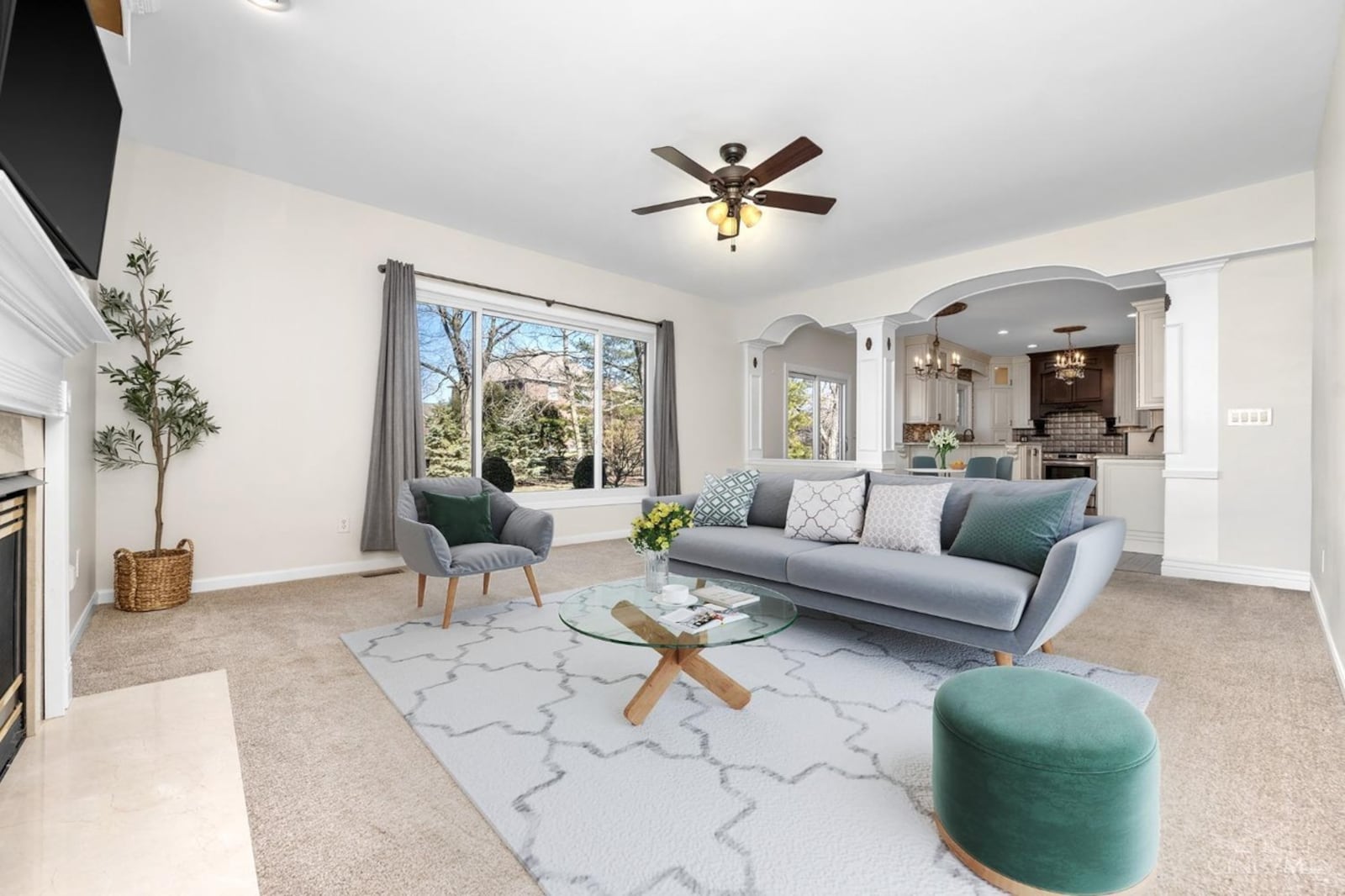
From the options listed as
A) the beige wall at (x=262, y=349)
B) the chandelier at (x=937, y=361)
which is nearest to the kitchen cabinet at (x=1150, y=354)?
the chandelier at (x=937, y=361)

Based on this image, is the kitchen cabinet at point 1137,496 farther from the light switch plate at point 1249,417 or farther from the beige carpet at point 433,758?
the beige carpet at point 433,758

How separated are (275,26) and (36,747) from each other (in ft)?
9.25

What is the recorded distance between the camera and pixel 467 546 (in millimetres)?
3574

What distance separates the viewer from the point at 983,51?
110 inches

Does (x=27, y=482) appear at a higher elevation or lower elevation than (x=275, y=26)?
lower

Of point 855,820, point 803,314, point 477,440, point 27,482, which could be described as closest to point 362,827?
point 855,820

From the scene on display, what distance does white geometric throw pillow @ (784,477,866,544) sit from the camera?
3463 mm

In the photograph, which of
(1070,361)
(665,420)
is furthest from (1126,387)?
(665,420)

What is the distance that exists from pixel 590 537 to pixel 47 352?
4506 mm

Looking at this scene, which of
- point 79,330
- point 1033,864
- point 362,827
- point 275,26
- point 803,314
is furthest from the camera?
point 803,314

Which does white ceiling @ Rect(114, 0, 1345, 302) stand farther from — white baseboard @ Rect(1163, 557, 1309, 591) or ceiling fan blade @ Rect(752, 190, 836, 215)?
white baseboard @ Rect(1163, 557, 1309, 591)

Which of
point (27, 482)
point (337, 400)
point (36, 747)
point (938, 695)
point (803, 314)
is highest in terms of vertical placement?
point (803, 314)

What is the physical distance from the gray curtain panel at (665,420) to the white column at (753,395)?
1231 millimetres

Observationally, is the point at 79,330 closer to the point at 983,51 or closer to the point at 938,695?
the point at 938,695
